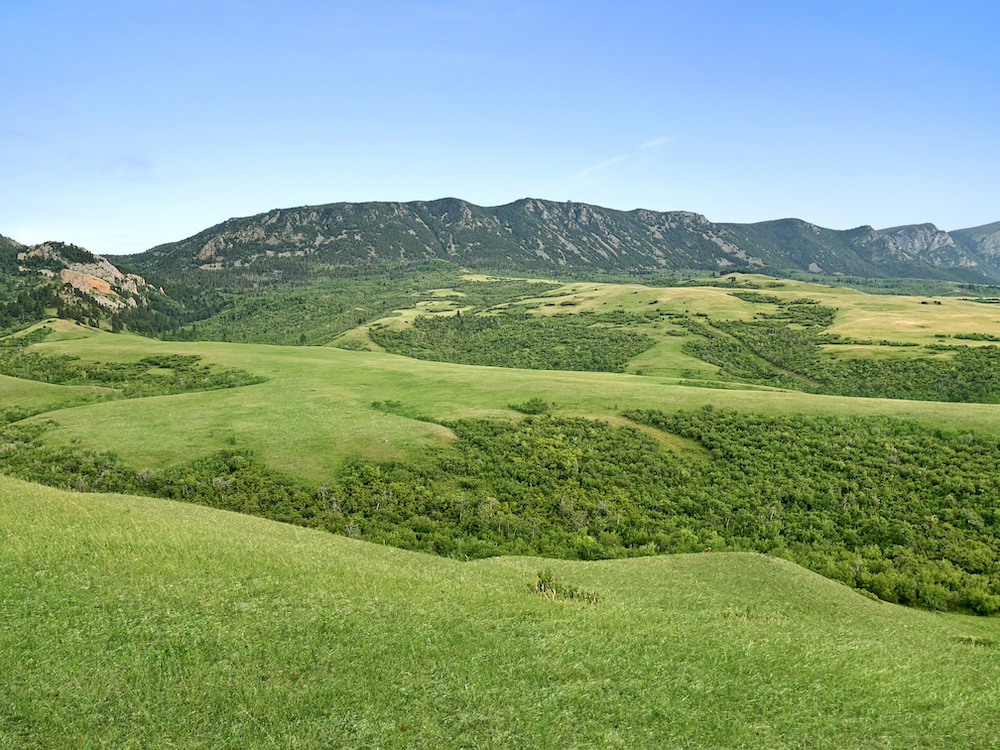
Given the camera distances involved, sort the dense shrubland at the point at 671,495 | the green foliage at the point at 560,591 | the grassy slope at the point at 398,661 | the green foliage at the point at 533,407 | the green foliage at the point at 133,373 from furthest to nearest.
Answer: the green foliage at the point at 133,373
the green foliage at the point at 533,407
the dense shrubland at the point at 671,495
the green foliage at the point at 560,591
the grassy slope at the point at 398,661

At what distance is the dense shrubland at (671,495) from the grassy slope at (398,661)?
18.8 meters

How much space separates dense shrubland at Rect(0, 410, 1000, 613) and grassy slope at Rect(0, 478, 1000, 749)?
18842 millimetres

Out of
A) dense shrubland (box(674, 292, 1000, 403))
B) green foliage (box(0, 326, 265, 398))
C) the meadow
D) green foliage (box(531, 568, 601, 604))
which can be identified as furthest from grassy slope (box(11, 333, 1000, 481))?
dense shrubland (box(674, 292, 1000, 403))

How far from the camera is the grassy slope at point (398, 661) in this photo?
13305mm

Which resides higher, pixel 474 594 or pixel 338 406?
pixel 474 594

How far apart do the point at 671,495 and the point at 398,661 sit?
42701 millimetres

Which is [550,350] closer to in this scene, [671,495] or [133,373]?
[133,373]

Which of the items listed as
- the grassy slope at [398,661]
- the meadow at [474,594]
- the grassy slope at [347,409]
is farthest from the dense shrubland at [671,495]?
A: the grassy slope at [398,661]

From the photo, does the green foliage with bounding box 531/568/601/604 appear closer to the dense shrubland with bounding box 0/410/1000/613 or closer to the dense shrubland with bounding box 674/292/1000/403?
the dense shrubland with bounding box 0/410/1000/613

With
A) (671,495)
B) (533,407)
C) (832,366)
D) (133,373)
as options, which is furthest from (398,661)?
(832,366)

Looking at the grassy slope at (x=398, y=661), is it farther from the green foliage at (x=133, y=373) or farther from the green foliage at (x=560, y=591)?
the green foliage at (x=133, y=373)

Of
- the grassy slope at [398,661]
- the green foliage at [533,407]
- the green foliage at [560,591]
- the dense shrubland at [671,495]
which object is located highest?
the grassy slope at [398,661]

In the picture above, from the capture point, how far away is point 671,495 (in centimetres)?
5312

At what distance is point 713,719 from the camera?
14445 mm
